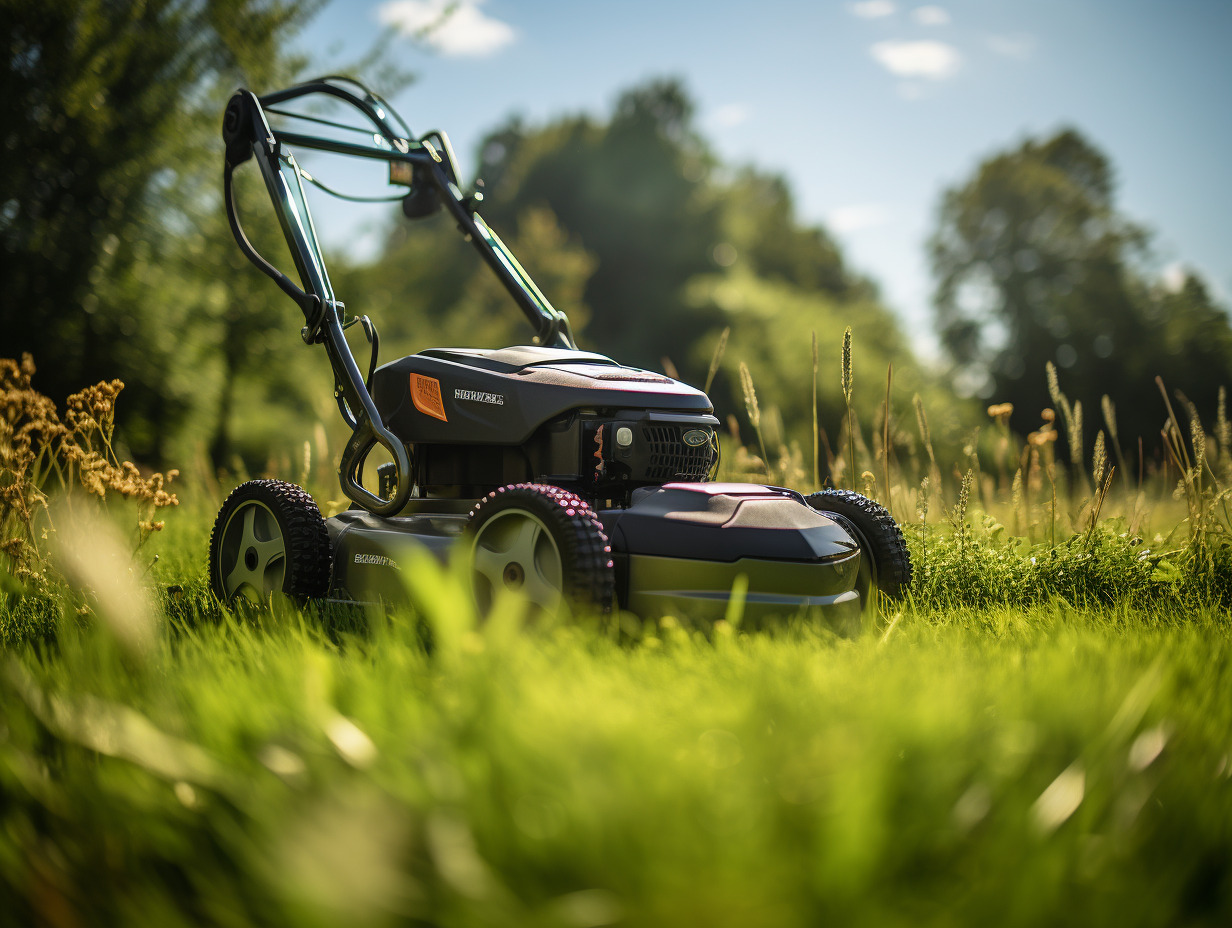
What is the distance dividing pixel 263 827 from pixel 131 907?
6.3 inches

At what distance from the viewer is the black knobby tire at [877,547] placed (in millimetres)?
2811

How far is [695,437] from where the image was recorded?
2.82 meters

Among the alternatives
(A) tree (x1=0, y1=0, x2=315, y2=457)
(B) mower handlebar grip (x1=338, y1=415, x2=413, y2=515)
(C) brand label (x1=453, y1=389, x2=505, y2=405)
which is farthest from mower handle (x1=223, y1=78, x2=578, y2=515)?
(A) tree (x1=0, y1=0, x2=315, y2=457)

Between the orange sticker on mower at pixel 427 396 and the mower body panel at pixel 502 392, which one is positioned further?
the orange sticker on mower at pixel 427 396

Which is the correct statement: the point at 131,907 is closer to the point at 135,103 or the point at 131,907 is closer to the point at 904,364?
the point at 135,103

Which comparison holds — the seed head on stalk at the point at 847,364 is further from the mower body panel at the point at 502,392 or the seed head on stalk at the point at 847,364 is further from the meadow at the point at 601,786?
the meadow at the point at 601,786

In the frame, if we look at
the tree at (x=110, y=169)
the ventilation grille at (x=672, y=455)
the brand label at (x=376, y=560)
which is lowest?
the brand label at (x=376, y=560)

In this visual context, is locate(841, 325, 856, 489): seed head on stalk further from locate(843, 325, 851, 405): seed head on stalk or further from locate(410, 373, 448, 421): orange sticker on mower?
locate(410, 373, 448, 421): orange sticker on mower

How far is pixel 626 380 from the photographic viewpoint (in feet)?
9.12

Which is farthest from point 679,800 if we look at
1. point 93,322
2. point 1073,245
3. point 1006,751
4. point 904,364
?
point 1073,245

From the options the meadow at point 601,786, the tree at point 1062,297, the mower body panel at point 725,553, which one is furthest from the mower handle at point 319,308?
the tree at point 1062,297

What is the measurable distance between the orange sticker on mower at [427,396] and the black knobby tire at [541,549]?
2.08 feet

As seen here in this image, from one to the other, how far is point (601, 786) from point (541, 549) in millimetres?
1299

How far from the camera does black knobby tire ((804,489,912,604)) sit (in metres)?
2.81
